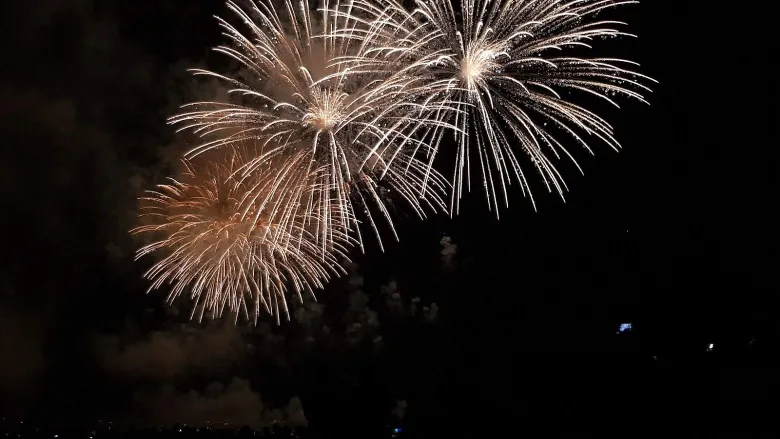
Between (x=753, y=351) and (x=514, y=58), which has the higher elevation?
(x=514, y=58)

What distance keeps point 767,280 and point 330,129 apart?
10.4 metres

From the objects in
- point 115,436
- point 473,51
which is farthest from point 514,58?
point 115,436

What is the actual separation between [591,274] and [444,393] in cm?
629

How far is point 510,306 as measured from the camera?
20719 mm

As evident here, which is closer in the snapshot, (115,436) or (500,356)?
(500,356)

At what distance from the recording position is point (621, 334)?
639 inches

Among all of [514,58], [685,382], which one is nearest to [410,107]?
[514,58]

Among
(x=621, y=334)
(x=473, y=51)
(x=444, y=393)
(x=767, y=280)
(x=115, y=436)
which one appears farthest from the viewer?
(x=115, y=436)

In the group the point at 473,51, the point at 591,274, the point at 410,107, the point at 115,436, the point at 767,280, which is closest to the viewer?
the point at 473,51

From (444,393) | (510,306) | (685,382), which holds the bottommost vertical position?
(685,382)

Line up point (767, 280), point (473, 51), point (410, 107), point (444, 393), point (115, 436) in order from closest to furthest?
point (473, 51) → point (410, 107) → point (767, 280) → point (444, 393) → point (115, 436)

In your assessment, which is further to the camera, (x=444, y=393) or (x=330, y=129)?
(x=444, y=393)

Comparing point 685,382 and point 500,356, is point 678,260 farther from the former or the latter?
point 685,382

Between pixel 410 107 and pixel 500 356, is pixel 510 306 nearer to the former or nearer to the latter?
pixel 500 356
